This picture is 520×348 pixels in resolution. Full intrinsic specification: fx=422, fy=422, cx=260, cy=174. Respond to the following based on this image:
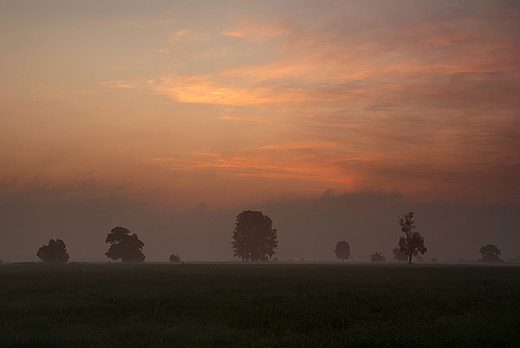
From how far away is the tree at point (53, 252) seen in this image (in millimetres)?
137750

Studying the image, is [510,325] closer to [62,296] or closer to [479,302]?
[479,302]

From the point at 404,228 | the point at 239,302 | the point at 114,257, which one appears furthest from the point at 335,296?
the point at 114,257

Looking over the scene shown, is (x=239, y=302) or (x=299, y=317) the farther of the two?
(x=239, y=302)

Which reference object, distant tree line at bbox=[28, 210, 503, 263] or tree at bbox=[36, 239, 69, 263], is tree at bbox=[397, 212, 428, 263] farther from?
tree at bbox=[36, 239, 69, 263]

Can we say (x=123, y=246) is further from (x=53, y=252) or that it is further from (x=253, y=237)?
(x=253, y=237)

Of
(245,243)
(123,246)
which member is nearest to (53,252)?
(123,246)

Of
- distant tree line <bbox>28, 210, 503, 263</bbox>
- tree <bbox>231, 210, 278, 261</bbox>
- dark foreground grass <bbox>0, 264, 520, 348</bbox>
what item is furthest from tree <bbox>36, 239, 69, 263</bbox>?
dark foreground grass <bbox>0, 264, 520, 348</bbox>

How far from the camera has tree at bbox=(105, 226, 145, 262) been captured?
465 ft

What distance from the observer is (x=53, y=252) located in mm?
138500

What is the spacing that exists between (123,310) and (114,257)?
122886 mm

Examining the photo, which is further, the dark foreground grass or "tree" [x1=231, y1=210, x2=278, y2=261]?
"tree" [x1=231, y1=210, x2=278, y2=261]

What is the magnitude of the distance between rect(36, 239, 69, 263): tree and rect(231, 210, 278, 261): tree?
6154 centimetres

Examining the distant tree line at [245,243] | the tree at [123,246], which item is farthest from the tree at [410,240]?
the tree at [123,246]

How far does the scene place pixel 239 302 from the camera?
2820 cm
